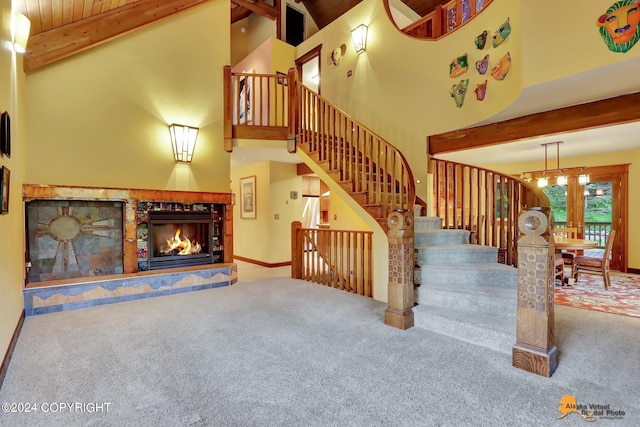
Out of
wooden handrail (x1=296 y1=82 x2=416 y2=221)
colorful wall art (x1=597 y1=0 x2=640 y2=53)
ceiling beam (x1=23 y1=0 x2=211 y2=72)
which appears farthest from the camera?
wooden handrail (x1=296 y1=82 x2=416 y2=221)

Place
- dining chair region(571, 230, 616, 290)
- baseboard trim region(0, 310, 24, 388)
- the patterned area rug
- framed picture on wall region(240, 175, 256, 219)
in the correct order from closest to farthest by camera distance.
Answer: baseboard trim region(0, 310, 24, 388) → the patterned area rug → dining chair region(571, 230, 616, 290) → framed picture on wall region(240, 175, 256, 219)

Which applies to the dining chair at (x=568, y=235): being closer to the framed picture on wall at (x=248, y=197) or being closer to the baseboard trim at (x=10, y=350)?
the framed picture on wall at (x=248, y=197)

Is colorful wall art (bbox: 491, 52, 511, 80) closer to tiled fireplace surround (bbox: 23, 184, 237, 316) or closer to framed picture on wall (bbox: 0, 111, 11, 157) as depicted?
tiled fireplace surround (bbox: 23, 184, 237, 316)

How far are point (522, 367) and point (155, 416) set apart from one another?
2532 millimetres

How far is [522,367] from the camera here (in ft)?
7.64

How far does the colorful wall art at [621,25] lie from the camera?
2.55m

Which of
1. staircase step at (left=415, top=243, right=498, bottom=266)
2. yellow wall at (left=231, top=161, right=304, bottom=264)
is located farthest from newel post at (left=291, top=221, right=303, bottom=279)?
staircase step at (left=415, top=243, right=498, bottom=266)

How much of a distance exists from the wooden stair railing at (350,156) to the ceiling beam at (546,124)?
0.86 m

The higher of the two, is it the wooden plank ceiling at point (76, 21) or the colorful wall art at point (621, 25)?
the wooden plank ceiling at point (76, 21)

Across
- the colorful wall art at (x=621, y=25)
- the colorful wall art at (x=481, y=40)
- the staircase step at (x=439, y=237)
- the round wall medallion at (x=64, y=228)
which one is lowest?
the staircase step at (x=439, y=237)

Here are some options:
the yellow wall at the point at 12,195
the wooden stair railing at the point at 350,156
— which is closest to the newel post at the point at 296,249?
the wooden stair railing at the point at 350,156

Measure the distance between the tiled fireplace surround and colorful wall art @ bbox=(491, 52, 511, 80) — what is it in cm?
426

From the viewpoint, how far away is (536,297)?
92.7 inches
